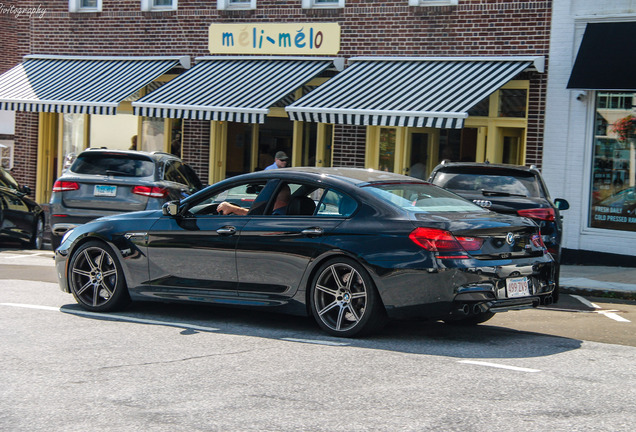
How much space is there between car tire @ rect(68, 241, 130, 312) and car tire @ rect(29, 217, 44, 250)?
765cm

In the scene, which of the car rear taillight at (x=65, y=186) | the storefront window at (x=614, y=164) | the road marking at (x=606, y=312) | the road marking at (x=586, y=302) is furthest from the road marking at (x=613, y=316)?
the car rear taillight at (x=65, y=186)

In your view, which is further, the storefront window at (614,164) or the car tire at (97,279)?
the storefront window at (614,164)

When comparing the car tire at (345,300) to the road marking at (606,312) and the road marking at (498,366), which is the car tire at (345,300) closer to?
the road marking at (498,366)

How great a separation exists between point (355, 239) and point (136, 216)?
8.27 feet

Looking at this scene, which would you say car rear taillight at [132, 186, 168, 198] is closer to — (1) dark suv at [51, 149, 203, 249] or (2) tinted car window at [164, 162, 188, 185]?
(1) dark suv at [51, 149, 203, 249]

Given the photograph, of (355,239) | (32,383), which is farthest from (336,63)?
(32,383)

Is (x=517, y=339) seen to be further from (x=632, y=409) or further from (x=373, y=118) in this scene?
(x=373, y=118)

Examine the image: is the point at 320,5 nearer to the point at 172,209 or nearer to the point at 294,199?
the point at 172,209

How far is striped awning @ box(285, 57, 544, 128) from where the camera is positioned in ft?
51.1

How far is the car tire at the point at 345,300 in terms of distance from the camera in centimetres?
768

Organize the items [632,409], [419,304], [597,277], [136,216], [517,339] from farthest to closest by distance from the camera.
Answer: [597,277]
[136,216]
[517,339]
[419,304]
[632,409]

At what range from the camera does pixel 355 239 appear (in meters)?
7.75

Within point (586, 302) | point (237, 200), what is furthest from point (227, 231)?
point (586, 302)

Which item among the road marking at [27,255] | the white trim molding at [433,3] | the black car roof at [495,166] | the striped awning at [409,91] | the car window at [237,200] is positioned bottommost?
the road marking at [27,255]
